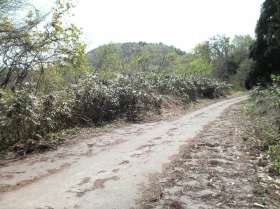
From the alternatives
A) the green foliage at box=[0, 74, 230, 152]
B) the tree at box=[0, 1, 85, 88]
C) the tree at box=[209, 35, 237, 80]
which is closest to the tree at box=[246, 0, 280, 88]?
the green foliage at box=[0, 74, 230, 152]

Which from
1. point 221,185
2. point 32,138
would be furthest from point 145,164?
point 32,138

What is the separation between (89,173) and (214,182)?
2.84m

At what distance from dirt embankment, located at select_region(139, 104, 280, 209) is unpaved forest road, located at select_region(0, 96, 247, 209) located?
419 mm

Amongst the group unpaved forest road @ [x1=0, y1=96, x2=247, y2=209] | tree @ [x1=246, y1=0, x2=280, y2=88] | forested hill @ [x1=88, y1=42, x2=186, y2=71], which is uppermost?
forested hill @ [x1=88, y1=42, x2=186, y2=71]

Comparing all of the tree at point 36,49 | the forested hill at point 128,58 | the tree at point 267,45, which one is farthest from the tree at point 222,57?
Answer: the tree at point 36,49

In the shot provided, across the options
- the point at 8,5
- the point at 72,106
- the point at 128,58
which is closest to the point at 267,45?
the point at 72,106

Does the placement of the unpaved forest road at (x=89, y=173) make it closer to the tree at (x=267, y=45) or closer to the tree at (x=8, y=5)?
the tree at (x=8, y=5)

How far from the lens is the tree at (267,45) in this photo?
3086 centimetres

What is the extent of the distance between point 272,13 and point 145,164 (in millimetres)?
25579

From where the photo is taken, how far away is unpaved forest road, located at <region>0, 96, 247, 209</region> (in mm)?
7492

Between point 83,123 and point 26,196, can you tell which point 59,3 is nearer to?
point 83,123

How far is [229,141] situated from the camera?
13.9 m

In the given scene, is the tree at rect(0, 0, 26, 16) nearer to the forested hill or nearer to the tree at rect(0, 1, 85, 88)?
the tree at rect(0, 1, 85, 88)

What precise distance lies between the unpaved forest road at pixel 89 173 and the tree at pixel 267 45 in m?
18.1
